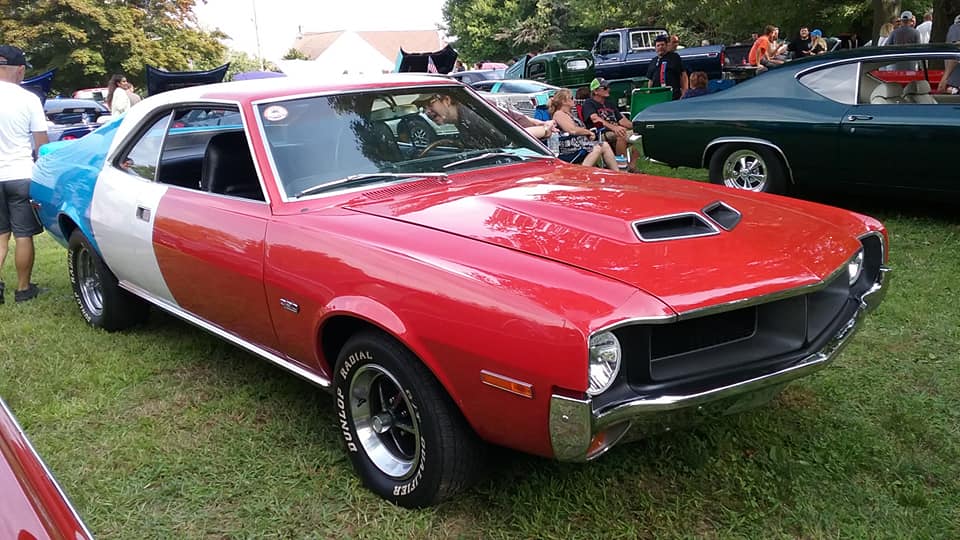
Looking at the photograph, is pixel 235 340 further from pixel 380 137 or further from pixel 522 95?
pixel 522 95

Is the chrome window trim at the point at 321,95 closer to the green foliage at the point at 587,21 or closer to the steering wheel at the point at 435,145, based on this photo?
the steering wheel at the point at 435,145

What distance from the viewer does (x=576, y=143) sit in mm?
8125

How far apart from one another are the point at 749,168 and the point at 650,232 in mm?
4623

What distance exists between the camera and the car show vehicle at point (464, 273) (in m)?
2.19

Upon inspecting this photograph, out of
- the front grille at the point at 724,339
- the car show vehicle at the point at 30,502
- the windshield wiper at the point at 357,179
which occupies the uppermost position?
the windshield wiper at the point at 357,179

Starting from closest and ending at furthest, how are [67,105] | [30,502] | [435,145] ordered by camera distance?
1. [30,502]
2. [435,145]
3. [67,105]

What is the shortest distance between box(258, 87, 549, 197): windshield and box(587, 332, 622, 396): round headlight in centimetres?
149

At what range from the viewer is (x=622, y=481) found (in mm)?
2867

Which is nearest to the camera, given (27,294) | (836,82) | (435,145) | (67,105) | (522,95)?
(435,145)

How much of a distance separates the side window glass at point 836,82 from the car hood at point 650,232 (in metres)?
3.59

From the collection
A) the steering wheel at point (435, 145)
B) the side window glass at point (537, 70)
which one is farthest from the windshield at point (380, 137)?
the side window glass at point (537, 70)

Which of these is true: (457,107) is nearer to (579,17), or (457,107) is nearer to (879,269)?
(879,269)

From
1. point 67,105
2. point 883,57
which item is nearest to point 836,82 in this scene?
point 883,57

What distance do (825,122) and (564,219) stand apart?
436 cm
